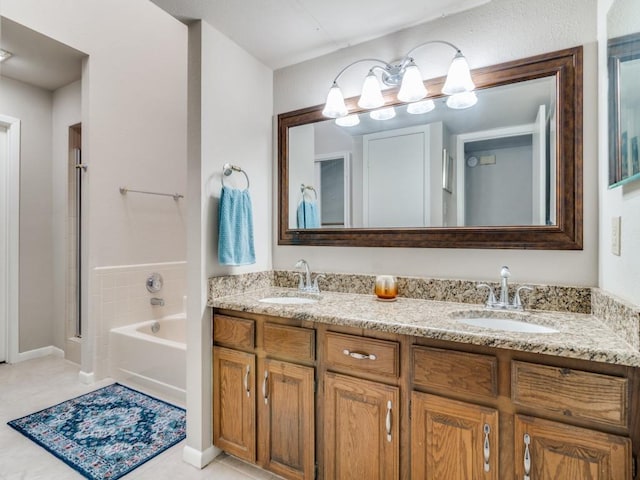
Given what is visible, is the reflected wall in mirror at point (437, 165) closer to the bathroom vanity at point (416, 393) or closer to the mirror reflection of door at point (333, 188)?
the mirror reflection of door at point (333, 188)

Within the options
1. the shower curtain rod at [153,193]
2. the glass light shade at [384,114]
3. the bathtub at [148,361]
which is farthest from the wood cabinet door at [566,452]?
the shower curtain rod at [153,193]

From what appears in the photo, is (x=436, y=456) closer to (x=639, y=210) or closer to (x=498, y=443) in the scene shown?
(x=498, y=443)

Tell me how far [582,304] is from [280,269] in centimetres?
160

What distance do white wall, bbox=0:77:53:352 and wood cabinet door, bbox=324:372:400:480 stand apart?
10.6 ft

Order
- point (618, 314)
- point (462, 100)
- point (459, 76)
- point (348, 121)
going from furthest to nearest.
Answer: point (348, 121), point (462, 100), point (459, 76), point (618, 314)

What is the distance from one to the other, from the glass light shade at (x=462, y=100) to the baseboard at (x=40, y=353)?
12.8ft

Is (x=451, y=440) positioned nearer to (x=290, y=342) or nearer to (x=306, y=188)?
(x=290, y=342)

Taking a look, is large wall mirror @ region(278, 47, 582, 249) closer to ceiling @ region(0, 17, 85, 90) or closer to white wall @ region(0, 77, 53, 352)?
ceiling @ region(0, 17, 85, 90)

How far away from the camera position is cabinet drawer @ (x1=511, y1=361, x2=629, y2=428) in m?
0.99

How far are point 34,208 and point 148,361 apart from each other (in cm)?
193

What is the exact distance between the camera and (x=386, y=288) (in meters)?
1.75

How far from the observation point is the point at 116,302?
115 inches

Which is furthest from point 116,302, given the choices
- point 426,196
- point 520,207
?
point 520,207

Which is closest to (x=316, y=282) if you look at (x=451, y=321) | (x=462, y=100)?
(x=451, y=321)
